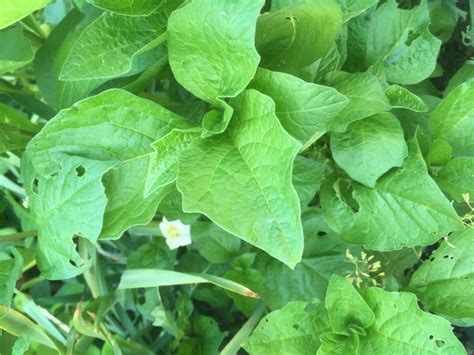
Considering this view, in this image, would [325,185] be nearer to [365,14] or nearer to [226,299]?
[365,14]

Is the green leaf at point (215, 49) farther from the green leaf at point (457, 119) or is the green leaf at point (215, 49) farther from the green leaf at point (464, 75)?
the green leaf at point (464, 75)

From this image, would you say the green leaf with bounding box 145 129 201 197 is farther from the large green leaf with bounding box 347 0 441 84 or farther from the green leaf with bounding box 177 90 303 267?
the large green leaf with bounding box 347 0 441 84

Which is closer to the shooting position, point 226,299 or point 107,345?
point 107,345

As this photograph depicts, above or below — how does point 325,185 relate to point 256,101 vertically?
below

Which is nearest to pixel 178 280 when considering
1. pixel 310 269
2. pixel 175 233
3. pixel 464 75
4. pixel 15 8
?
pixel 175 233

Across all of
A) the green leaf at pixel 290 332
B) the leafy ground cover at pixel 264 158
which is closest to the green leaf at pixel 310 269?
the leafy ground cover at pixel 264 158

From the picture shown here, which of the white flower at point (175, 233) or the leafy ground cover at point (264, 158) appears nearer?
the leafy ground cover at point (264, 158)

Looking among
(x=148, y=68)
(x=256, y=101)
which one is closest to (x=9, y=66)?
(x=148, y=68)
